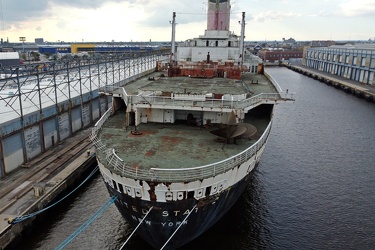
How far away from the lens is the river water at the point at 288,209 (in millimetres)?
20172

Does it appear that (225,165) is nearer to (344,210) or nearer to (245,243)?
(245,243)

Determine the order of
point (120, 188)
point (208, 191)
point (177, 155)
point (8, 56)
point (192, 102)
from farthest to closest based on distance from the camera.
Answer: point (8, 56), point (192, 102), point (177, 155), point (120, 188), point (208, 191)

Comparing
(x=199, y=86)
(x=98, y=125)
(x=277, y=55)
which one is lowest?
(x=98, y=125)

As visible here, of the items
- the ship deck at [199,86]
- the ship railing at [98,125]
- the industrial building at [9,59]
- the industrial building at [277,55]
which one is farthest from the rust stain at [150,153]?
the industrial building at [277,55]

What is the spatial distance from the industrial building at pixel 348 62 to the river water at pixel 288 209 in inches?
1783

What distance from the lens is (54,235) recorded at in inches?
805

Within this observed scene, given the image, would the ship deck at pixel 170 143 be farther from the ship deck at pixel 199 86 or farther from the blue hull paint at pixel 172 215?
the blue hull paint at pixel 172 215

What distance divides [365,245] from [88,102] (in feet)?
109

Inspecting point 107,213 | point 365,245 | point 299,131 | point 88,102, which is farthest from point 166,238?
point 299,131

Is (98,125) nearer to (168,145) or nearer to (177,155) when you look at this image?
(168,145)

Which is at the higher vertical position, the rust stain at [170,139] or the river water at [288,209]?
the rust stain at [170,139]

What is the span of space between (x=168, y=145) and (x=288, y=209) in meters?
11.8

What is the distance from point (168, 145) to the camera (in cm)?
1967

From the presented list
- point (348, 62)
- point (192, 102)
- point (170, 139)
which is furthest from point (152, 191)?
point (348, 62)
